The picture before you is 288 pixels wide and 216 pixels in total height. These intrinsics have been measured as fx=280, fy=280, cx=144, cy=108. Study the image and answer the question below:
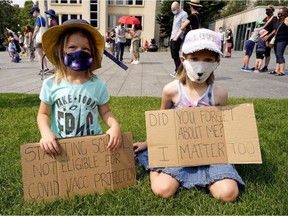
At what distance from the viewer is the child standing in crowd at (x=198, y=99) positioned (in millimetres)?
2182

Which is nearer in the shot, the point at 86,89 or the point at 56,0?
the point at 86,89

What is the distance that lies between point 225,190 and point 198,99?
2.66 ft

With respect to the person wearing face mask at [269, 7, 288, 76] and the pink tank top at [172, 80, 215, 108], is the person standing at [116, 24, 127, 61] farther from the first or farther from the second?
the pink tank top at [172, 80, 215, 108]

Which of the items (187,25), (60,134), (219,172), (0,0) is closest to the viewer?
(219,172)

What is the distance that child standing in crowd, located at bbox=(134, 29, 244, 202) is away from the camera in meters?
2.18

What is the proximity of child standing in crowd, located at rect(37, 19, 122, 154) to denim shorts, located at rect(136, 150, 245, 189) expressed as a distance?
54cm

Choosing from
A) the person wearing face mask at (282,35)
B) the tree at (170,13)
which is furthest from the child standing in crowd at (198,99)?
the tree at (170,13)

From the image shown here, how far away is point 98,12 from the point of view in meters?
37.3

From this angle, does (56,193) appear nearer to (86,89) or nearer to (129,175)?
(129,175)

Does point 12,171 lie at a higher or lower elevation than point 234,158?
lower

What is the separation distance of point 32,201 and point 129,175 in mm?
753

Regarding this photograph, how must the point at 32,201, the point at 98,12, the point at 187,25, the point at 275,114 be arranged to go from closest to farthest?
the point at 32,201 → the point at 275,114 → the point at 187,25 → the point at 98,12

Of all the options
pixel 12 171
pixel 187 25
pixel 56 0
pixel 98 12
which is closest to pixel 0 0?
pixel 56 0

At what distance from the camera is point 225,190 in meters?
2.11
